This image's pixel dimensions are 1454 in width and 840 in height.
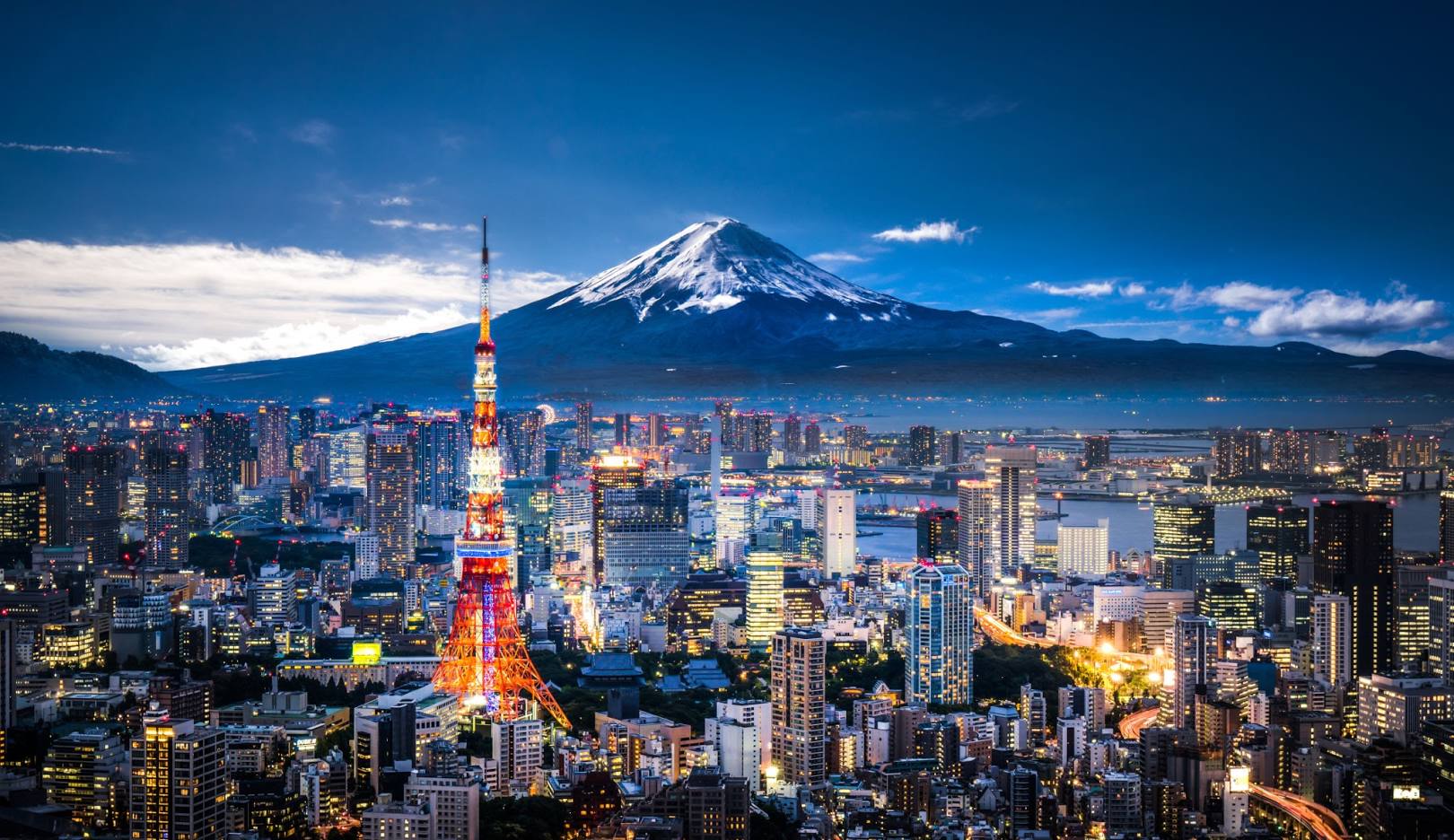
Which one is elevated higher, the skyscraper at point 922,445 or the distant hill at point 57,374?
the distant hill at point 57,374

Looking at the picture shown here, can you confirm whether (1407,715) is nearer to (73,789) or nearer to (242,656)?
(73,789)

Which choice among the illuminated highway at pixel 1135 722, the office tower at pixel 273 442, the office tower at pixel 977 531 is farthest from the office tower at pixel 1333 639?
the office tower at pixel 273 442

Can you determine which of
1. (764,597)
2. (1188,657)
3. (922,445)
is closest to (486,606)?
(764,597)

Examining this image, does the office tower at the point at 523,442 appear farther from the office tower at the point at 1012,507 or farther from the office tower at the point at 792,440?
the office tower at the point at 1012,507

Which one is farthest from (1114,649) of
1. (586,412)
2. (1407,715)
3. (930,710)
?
(586,412)

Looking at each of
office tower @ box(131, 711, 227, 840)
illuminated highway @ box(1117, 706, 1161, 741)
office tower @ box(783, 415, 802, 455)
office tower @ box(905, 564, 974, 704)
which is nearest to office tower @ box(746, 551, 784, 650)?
office tower @ box(905, 564, 974, 704)

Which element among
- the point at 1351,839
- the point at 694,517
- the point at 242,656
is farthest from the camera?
the point at 694,517

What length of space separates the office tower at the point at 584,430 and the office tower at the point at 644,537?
2.56 metres

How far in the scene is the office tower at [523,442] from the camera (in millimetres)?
20891

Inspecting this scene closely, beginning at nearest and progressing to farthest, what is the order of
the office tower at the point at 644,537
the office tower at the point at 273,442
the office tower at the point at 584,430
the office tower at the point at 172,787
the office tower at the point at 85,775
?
the office tower at the point at 172,787 < the office tower at the point at 85,775 < the office tower at the point at 644,537 < the office tower at the point at 584,430 < the office tower at the point at 273,442

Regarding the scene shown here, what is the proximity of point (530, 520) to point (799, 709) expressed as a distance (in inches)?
413

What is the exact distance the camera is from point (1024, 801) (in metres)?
7.97

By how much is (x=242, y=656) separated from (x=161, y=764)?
5.34 meters

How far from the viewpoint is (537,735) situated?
8641mm
